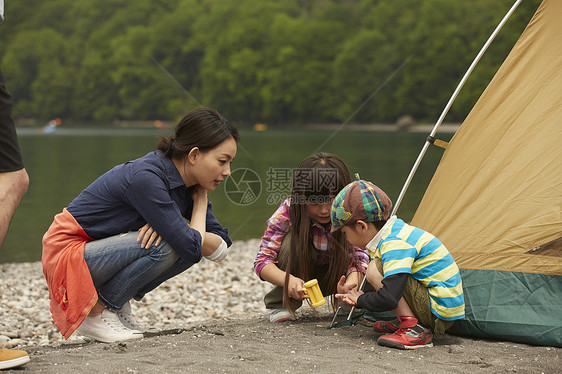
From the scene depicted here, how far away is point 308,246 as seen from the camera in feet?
11.7

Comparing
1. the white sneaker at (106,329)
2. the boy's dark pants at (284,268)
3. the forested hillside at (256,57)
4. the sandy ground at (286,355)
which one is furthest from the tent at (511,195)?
the forested hillside at (256,57)

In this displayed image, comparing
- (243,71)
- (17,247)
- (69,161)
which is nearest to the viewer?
(17,247)

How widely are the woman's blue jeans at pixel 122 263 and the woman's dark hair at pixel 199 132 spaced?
49cm

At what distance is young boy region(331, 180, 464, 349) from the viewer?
2.97 m

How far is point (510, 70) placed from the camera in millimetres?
3566

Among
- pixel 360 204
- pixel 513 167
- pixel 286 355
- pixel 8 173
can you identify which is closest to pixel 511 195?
pixel 513 167

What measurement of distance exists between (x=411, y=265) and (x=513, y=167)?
1.01 metres

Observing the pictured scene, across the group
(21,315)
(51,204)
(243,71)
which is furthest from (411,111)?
(21,315)

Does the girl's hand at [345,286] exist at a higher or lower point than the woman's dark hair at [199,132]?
lower

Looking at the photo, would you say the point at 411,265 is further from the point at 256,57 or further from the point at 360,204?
the point at 256,57

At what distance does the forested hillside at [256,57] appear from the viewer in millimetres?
46469

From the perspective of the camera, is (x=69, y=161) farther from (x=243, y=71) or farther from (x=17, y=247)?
(x=243, y=71)

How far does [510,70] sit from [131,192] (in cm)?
217

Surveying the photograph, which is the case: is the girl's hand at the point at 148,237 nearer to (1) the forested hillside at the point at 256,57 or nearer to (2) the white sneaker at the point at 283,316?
(2) the white sneaker at the point at 283,316
